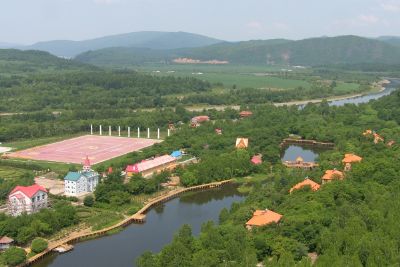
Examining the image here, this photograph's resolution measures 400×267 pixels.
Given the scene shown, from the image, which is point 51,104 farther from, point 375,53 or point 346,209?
point 375,53

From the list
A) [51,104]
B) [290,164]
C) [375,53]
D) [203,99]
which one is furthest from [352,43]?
[290,164]

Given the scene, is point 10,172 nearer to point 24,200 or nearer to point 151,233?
point 24,200

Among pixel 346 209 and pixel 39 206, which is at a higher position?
pixel 346 209

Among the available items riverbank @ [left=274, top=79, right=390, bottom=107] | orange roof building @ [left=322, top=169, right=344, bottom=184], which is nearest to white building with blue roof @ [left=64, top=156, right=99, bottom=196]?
orange roof building @ [left=322, top=169, right=344, bottom=184]

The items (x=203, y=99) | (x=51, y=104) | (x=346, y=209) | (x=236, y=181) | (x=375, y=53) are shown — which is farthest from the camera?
(x=375, y=53)

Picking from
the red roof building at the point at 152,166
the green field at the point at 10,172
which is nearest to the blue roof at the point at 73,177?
the red roof building at the point at 152,166

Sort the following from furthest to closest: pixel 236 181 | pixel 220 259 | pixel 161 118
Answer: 1. pixel 161 118
2. pixel 236 181
3. pixel 220 259

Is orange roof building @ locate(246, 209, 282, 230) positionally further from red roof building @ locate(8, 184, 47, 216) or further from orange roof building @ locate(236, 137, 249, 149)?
orange roof building @ locate(236, 137, 249, 149)

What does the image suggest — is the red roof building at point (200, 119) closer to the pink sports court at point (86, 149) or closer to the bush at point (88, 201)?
the pink sports court at point (86, 149)
